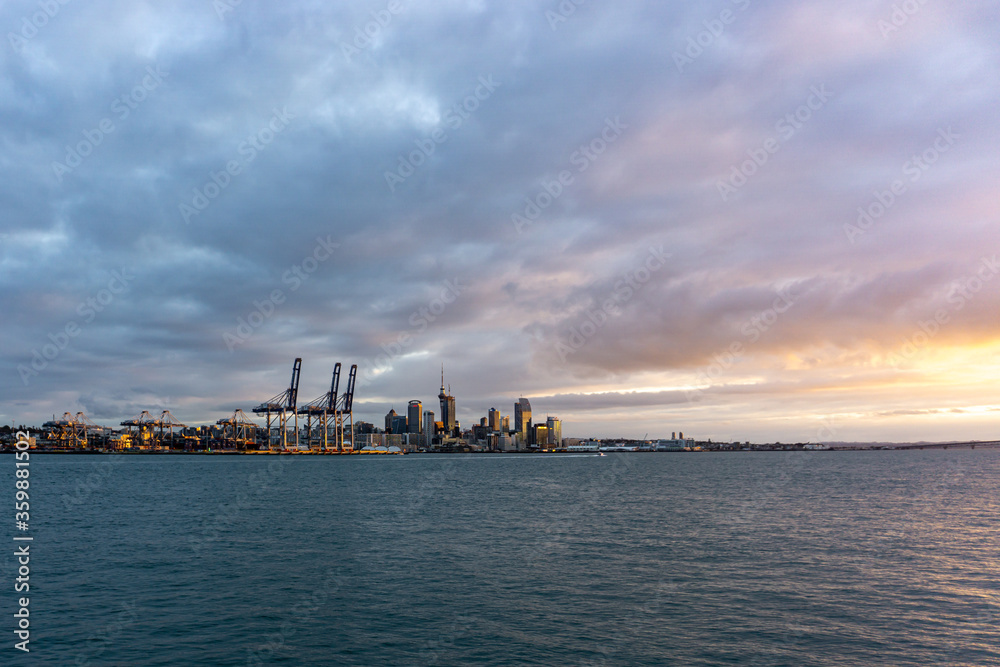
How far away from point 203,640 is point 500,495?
67.5 m

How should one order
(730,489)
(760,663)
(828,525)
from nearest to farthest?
(760,663), (828,525), (730,489)

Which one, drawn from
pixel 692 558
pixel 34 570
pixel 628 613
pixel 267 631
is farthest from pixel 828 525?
pixel 34 570

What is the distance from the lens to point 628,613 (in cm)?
2677

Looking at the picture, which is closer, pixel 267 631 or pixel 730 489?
pixel 267 631

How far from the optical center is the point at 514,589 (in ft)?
102

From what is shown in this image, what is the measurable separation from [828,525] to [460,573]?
37.9 meters

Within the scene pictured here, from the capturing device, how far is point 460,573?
114ft

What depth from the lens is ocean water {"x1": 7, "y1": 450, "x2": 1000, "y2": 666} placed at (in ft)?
74.1

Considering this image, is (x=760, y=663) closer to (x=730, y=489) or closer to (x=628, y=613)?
(x=628, y=613)

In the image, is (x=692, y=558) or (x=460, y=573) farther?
(x=692, y=558)

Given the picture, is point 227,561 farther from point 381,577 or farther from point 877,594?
point 877,594

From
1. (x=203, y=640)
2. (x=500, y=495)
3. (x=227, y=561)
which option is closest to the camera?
(x=203, y=640)

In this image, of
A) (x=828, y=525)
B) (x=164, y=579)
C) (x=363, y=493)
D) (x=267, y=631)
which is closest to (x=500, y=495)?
(x=363, y=493)

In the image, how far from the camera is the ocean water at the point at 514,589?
22578mm
